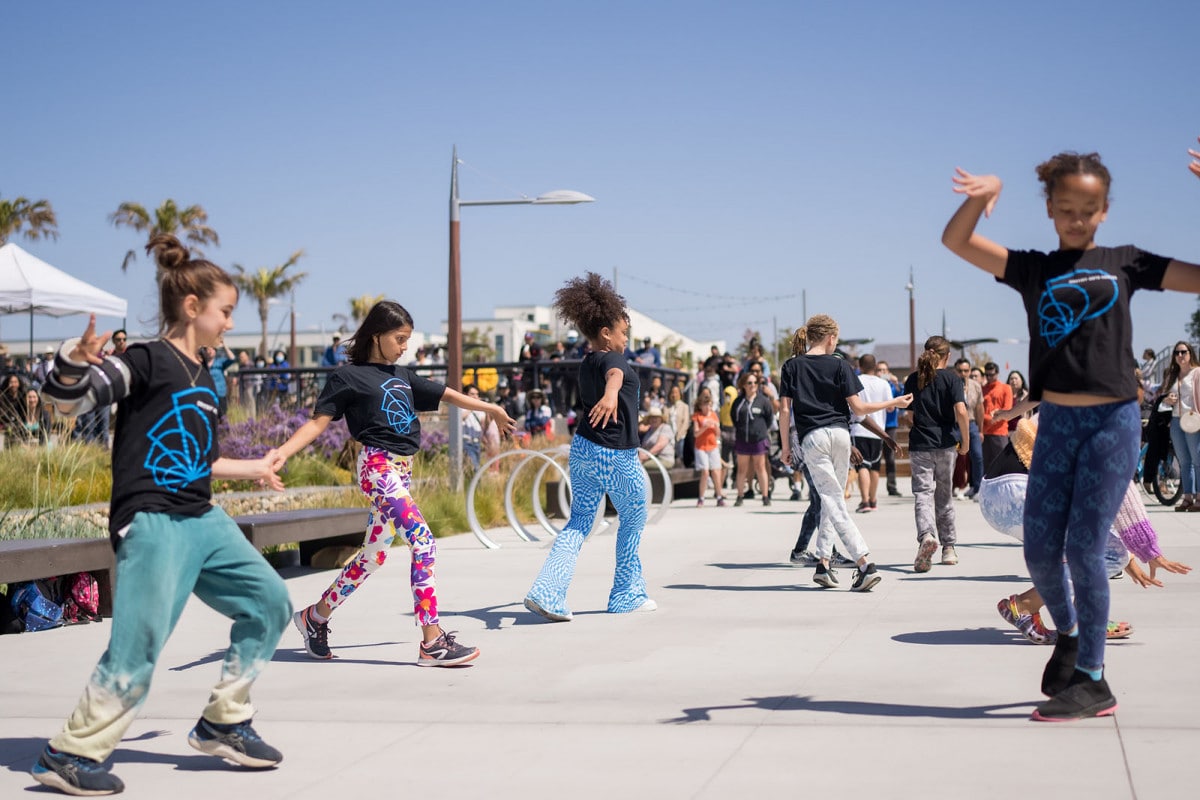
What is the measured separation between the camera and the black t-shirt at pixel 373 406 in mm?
6469

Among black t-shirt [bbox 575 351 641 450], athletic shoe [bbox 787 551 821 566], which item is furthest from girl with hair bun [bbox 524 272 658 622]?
athletic shoe [bbox 787 551 821 566]

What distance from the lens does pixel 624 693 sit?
568 cm

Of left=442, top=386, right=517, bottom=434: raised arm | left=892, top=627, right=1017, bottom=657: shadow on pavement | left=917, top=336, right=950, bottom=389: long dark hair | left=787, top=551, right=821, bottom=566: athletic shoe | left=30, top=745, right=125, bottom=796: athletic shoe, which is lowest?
left=787, top=551, right=821, bottom=566: athletic shoe

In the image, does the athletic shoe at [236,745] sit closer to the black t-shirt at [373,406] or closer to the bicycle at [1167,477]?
the black t-shirt at [373,406]

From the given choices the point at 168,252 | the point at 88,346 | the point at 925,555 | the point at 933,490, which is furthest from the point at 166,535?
the point at 933,490

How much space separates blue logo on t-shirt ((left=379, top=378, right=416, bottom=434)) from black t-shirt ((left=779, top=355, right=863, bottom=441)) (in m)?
3.26

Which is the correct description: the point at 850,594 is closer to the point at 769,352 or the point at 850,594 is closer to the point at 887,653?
the point at 887,653

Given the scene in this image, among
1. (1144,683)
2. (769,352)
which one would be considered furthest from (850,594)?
(769,352)

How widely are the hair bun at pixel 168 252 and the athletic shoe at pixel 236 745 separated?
1.57 metres

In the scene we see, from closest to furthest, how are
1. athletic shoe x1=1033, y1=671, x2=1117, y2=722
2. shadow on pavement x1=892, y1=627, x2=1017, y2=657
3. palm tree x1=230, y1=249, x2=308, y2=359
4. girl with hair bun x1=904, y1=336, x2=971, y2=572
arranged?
1. athletic shoe x1=1033, y1=671, x2=1117, y2=722
2. shadow on pavement x1=892, y1=627, x2=1017, y2=657
3. girl with hair bun x1=904, y1=336, x2=971, y2=572
4. palm tree x1=230, y1=249, x2=308, y2=359

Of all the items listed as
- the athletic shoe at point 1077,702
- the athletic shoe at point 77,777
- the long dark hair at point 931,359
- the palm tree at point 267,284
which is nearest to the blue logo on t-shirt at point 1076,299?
the athletic shoe at point 1077,702

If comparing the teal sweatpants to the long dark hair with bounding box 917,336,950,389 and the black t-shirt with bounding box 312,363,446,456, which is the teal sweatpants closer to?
the black t-shirt with bounding box 312,363,446,456

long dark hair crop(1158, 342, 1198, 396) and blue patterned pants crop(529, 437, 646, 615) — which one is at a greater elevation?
long dark hair crop(1158, 342, 1198, 396)

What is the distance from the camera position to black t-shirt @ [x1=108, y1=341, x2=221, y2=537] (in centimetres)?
428
